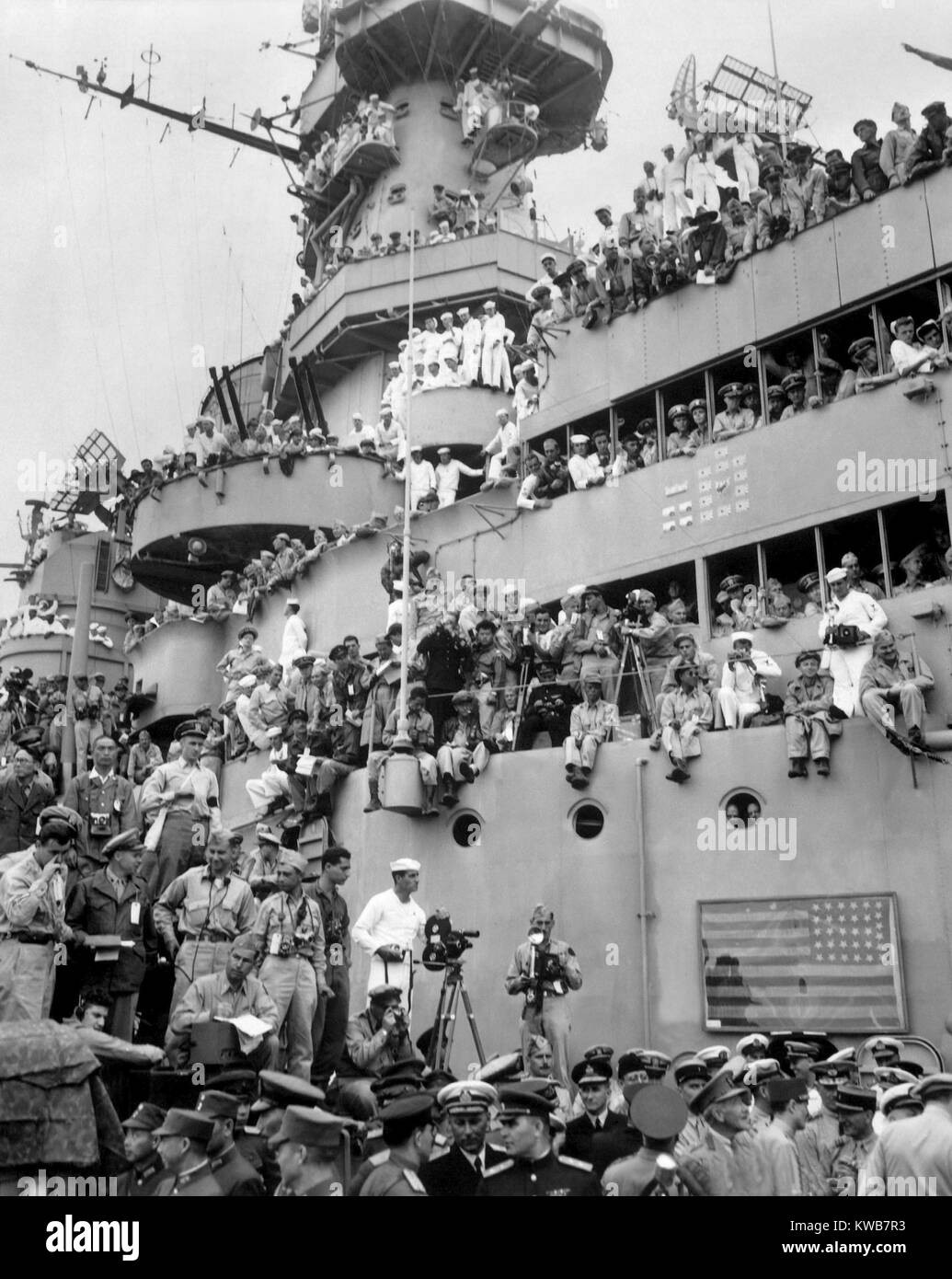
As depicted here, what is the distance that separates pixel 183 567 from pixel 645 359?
425 inches

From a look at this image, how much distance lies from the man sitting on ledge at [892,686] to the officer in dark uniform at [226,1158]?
6.15 metres

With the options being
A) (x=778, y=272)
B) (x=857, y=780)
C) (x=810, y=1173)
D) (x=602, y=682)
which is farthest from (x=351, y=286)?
(x=810, y=1173)

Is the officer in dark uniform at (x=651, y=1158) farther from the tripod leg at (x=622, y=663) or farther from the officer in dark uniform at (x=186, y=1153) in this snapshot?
the tripod leg at (x=622, y=663)

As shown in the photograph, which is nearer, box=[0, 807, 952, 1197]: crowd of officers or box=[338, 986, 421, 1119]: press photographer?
box=[0, 807, 952, 1197]: crowd of officers

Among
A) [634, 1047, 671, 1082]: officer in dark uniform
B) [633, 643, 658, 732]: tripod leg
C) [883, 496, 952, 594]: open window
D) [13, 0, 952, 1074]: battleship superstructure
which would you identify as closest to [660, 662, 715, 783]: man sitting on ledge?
[13, 0, 952, 1074]: battleship superstructure

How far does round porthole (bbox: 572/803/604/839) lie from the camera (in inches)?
460

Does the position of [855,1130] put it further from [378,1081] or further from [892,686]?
[892,686]

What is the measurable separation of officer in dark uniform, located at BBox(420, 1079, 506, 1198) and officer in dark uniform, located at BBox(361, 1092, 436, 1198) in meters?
0.09

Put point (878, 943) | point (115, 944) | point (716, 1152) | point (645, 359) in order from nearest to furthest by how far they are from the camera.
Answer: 1. point (716, 1152)
2. point (115, 944)
3. point (878, 943)
4. point (645, 359)

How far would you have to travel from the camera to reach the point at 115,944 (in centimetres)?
807

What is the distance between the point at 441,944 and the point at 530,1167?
454cm

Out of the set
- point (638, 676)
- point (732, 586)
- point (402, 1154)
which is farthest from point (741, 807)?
point (402, 1154)

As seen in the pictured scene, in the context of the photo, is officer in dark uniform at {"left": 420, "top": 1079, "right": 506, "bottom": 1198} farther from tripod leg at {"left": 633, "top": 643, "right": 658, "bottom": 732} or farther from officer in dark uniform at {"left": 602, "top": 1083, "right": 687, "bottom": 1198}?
tripod leg at {"left": 633, "top": 643, "right": 658, "bottom": 732}

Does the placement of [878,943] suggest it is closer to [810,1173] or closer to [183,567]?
[810,1173]
